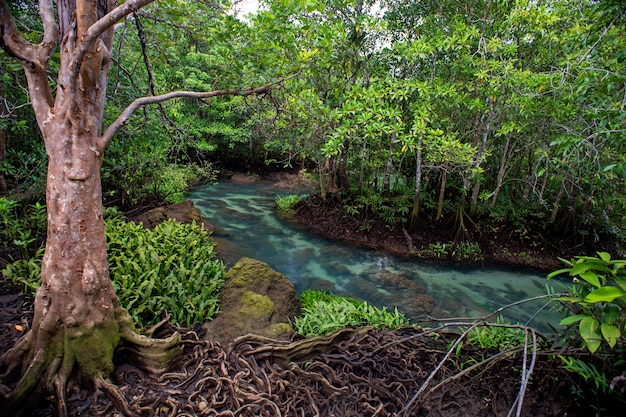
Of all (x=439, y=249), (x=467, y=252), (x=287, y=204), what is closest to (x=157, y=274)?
(x=439, y=249)

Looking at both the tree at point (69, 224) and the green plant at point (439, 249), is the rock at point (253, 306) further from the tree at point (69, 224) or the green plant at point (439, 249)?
the green plant at point (439, 249)

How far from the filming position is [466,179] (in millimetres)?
9188

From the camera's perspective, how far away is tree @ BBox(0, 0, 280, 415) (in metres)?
2.60

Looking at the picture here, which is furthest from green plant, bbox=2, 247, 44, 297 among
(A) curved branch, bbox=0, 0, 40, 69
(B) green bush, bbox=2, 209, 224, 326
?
(A) curved branch, bbox=0, 0, 40, 69

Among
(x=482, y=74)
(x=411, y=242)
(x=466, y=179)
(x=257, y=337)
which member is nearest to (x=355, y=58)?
(x=482, y=74)

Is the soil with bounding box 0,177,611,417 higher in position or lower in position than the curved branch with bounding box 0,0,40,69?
lower

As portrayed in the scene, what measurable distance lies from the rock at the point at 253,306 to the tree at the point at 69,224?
1.38 m

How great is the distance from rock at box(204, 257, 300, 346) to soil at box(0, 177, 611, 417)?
0.26 m

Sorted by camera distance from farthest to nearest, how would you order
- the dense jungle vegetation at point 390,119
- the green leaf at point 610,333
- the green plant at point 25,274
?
1. the green plant at point 25,274
2. the dense jungle vegetation at point 390,119
3. the green leaf at point 610,333

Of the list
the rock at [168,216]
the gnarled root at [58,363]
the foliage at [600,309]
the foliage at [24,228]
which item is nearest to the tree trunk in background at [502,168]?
the foliage at [600,309]

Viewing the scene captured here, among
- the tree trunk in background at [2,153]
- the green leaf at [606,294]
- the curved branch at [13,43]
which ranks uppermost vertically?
the curved branch at [13,43]

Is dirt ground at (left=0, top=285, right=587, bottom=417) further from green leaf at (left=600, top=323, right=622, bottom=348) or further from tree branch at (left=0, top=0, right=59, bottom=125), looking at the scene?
tree branch at (left=0, top=0, right=59, bottom=125)

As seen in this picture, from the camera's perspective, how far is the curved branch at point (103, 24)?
2297 millimetres

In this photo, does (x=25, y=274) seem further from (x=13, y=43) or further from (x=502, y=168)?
(x=502, y=168)
